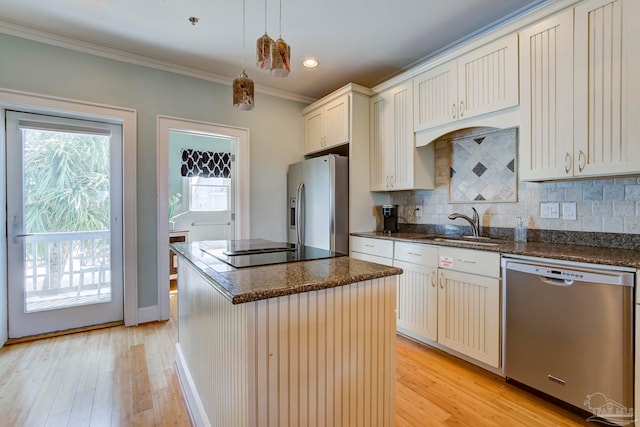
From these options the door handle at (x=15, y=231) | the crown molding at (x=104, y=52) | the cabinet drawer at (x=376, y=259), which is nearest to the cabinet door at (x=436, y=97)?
the cabinet drawer at (x=376, y=259)

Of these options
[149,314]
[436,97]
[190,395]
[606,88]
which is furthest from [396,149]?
[149,314]

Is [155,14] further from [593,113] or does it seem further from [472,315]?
[472,315]

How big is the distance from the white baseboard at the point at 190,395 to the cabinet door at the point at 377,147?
7.66 ft

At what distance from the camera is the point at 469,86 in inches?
93.3

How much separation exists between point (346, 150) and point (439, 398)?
258 centimetres

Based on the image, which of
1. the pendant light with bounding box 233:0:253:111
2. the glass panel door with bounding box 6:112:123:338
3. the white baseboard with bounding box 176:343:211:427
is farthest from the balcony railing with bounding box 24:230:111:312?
the pendant light with bounding box 233:0:253:111

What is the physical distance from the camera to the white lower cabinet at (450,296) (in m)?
2.04

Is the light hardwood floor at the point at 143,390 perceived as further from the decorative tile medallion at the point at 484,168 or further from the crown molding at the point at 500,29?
the crown molding at the point at 500,29

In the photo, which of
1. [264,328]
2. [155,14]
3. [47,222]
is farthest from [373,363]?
[47,222]

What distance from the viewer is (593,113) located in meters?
1.76

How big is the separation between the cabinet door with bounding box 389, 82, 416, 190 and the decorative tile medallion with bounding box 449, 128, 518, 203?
0.41 m

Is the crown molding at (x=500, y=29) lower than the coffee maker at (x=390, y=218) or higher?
higher

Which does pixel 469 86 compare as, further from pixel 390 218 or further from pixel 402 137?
pixel 390 218

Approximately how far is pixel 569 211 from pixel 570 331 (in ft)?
2.93
